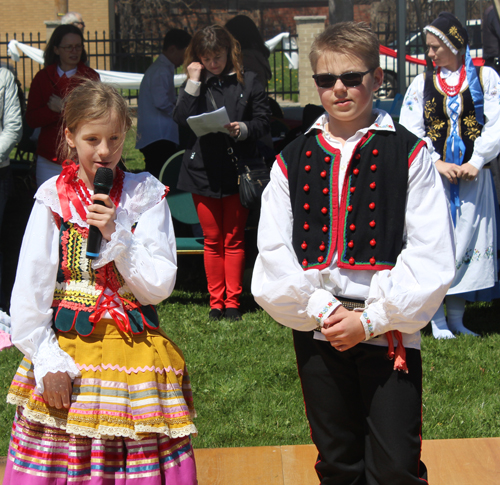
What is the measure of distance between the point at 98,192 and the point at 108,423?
0.79 m

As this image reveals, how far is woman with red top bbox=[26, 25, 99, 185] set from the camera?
578 cm

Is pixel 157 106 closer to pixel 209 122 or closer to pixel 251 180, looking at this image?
pixel 209 122

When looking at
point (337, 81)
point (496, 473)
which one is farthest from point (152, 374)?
point (496, 473)

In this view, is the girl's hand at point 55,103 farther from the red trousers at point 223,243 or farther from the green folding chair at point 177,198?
the red trousers at point 223,243

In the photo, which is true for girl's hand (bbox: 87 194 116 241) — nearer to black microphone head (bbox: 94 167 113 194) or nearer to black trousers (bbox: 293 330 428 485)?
black microphone head (bbox: 94 167 113 194)

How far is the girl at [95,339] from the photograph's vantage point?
7.66ft

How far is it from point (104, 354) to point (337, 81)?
1246mm

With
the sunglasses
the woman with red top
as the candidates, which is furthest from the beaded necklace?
the woman with red top

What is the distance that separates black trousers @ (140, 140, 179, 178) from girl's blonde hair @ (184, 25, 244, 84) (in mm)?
1849

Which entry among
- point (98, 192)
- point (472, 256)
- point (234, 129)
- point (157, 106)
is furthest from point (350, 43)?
point (157, 106)

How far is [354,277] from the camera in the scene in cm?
239

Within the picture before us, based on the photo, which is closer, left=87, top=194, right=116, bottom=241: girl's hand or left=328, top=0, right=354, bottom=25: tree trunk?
left=87, top=194, right=116, bottom=241: girl's hand

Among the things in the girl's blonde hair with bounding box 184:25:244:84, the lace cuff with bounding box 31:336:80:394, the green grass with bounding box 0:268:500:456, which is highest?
the girl's blonde hair with bounding box 184:25:244:84

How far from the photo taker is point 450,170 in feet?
15.9
